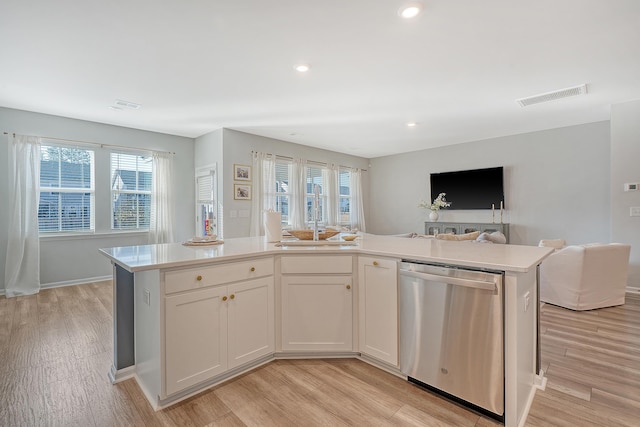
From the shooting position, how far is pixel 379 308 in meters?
2.20

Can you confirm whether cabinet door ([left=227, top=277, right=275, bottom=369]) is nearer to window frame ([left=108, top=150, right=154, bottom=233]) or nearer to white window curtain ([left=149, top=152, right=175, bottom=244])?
white window curtain ([left=149, top=152, right=175, bottom=244])

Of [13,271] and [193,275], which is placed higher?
[193,275]

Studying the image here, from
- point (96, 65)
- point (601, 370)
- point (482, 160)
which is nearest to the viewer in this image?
point (601, 370)

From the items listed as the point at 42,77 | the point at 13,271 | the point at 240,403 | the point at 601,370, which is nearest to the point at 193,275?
the point at 240,403

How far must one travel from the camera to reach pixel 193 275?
188 centimetres

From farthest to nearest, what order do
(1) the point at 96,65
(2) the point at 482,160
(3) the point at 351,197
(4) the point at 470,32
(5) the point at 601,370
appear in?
(3) the point at 351,197
(2) the point at 482,160
(1) the point at 96,65
(4) the point at 470,32
(5) the point at 601,370

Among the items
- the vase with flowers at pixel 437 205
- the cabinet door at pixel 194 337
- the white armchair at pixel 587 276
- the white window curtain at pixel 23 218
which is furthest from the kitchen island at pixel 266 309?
the vase with flowers at pixel 437 205

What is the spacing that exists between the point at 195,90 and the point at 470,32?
294 cm

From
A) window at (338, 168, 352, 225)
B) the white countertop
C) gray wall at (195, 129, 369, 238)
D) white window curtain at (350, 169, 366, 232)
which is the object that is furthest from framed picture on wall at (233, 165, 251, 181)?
white window curtain at (350, 169, 366, 232)

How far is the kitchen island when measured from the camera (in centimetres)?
176

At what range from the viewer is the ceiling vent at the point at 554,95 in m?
3.60

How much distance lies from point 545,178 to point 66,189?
816 centimetres

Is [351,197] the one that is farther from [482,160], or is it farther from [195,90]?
[195,90]

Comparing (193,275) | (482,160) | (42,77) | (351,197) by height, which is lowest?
(193,275)
